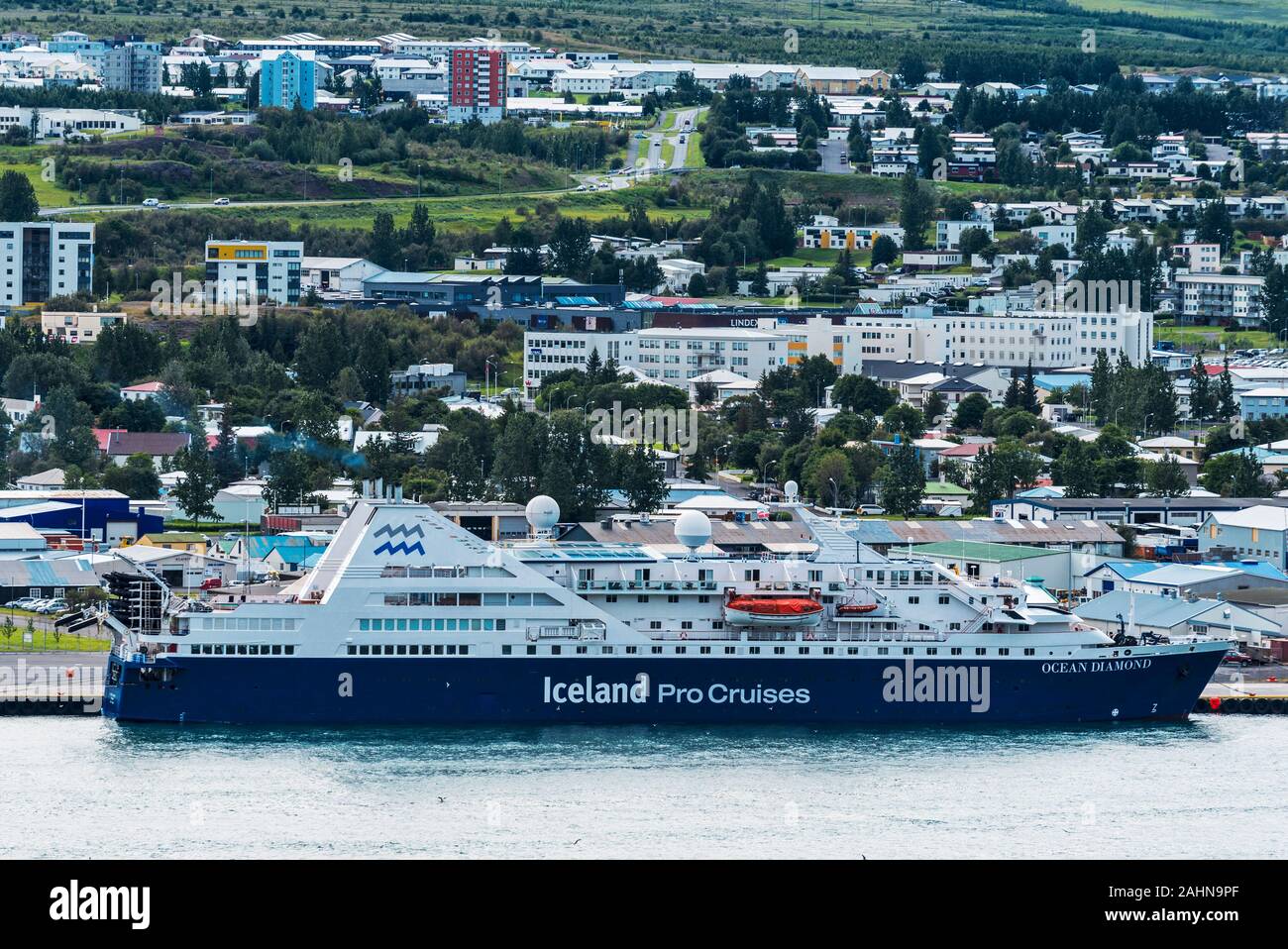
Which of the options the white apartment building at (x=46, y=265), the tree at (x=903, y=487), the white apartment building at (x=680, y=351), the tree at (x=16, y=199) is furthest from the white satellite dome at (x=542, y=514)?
the tree at (x=16, y=199)

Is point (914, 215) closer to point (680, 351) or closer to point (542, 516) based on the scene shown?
point (680, 351)

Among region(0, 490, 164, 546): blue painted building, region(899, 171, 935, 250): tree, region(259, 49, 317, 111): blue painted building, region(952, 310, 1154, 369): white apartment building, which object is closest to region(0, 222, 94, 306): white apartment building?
region(952, 310, 1154, 369): white apartment building

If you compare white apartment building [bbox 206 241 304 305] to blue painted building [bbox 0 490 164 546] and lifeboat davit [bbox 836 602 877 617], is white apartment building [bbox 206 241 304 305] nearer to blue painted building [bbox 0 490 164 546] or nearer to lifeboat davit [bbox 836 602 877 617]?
blue painted building [bbox 0 490 164 546]

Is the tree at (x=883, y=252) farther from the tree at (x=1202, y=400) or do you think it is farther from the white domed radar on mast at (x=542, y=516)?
the white domed radar on mast at (x=542, y=516)

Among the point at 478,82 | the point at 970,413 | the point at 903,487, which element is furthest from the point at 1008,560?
the point at 478,82

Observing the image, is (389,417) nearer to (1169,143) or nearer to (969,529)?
(969,529)

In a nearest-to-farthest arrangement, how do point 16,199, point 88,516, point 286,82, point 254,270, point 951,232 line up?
point 88,516
point 254,270
point 16,199
point 951,232
point 286,82
